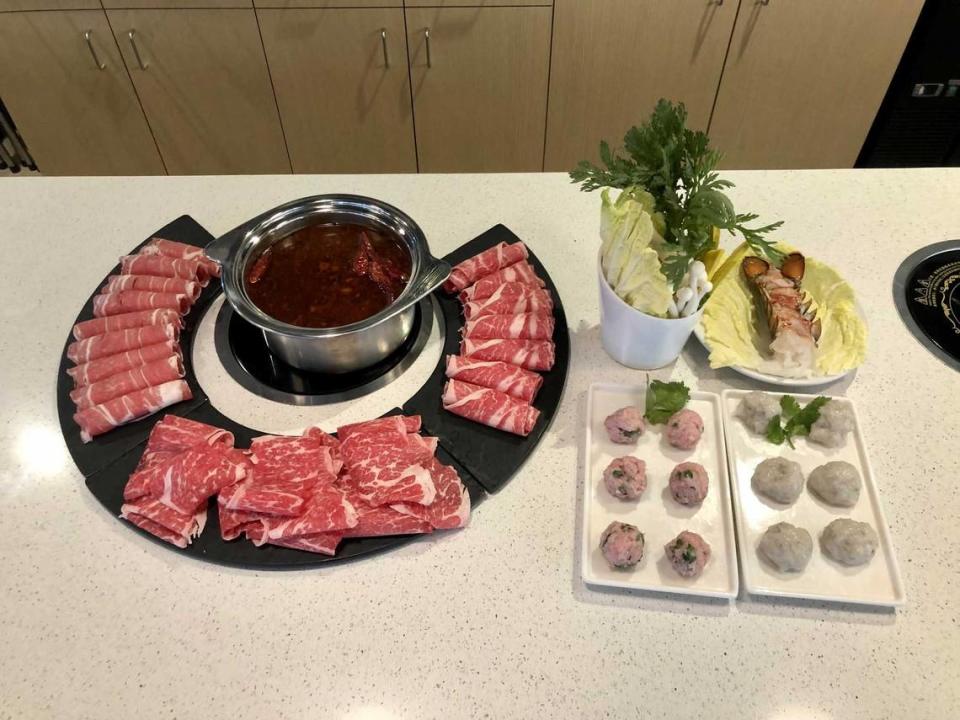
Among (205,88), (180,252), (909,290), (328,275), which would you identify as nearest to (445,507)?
(328,275)

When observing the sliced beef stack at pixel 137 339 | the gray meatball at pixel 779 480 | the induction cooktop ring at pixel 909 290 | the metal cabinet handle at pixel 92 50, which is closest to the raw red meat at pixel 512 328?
the gray meatball at pixel 779 480

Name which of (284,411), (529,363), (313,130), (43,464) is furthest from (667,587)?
(313,130)

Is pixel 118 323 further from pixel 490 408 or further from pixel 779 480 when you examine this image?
pixel 779 480

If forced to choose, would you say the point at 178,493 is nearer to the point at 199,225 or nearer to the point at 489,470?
the point at 489,470

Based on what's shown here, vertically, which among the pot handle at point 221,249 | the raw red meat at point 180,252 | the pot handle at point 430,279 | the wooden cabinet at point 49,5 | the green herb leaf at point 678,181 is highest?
the green herb leaf at point 678,181

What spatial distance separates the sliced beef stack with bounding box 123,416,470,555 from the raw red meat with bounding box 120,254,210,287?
434 millimetres

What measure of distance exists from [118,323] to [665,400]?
1.11 m

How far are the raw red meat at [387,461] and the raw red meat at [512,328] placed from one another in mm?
261

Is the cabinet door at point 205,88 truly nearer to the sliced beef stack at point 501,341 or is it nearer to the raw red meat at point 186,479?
the sliced beef stack at point 501,341

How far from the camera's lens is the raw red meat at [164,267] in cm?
149

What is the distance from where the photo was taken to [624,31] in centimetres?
241

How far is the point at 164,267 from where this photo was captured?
149 centimetres

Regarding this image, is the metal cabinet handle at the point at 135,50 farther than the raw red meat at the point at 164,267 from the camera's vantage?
Yes

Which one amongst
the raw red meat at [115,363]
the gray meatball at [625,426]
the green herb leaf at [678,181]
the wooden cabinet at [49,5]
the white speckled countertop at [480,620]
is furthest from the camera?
the wooden cabinet at [49,5]
